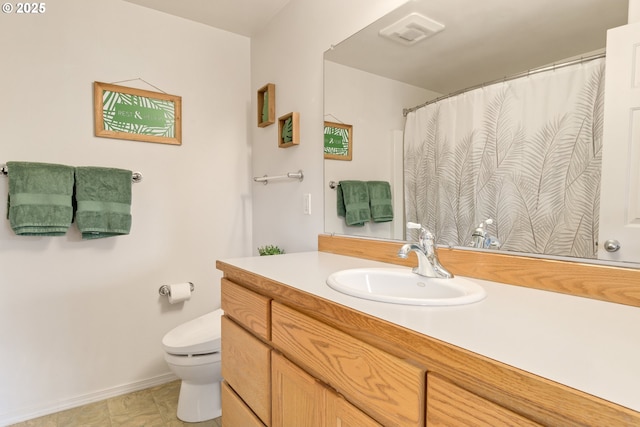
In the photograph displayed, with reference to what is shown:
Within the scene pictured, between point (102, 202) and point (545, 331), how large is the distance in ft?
6.55

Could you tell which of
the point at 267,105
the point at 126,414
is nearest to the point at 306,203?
the point at 267,105

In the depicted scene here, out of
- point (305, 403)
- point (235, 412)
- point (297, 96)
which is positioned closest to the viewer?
point (305, 403)

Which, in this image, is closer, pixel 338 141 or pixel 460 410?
pixel 460 410

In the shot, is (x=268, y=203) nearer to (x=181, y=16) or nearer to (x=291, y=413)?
(x=181, y=16)

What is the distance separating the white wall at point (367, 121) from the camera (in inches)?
52.1

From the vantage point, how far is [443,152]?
3.81ft

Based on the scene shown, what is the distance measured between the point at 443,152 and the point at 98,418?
215cm

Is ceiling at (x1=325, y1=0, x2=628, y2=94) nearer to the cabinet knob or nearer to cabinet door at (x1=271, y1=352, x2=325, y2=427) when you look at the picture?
the cabinet knob

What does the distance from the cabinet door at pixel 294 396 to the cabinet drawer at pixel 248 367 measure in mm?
41

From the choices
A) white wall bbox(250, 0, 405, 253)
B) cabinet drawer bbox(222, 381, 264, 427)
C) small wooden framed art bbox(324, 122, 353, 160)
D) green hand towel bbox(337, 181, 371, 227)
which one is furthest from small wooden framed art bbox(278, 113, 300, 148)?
cabinet drawer bbox(222, 381, 264, 427)

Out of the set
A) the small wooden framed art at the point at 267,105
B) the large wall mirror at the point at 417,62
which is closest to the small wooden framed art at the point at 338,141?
the large wall mirror at the point at 417,62

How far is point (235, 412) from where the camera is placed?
1.24 meters

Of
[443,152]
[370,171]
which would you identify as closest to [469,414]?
[443,152]

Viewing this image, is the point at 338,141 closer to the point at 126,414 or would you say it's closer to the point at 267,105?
the point at 267,105
